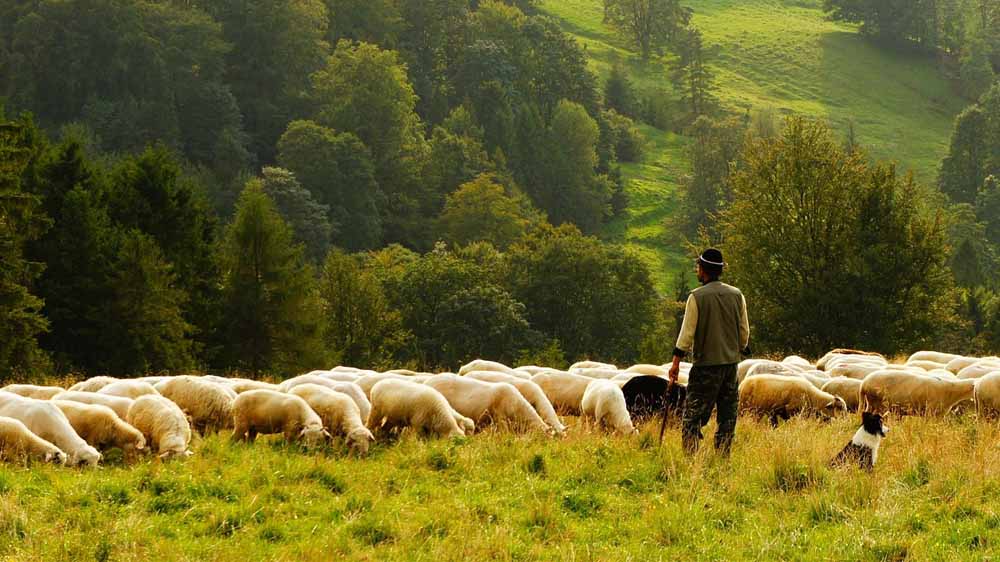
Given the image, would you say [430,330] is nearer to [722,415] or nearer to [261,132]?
[261,132]

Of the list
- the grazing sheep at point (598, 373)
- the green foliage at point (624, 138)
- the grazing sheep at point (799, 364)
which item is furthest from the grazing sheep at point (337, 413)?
the green foliage at point (624, 138)

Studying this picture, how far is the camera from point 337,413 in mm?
15719

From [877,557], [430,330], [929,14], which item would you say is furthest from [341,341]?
[929,14]

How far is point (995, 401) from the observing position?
17.4 metres

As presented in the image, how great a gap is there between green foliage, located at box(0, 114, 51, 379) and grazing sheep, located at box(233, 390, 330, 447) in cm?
2763

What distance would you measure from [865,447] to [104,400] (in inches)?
393

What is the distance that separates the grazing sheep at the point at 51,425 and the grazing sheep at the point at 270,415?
215 cm

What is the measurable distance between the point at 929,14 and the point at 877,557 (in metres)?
196

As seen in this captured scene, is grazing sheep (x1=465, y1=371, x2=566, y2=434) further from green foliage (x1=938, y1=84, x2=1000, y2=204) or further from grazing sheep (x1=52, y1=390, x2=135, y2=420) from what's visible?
green foliage (x1=938, y1=84, x2=1000, y2=204)

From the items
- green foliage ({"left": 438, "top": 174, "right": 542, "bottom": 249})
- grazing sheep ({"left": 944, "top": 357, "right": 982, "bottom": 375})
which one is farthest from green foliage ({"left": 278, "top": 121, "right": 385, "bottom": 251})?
grazing sheep ({"left": 944, "top": 357, "right": 982, "bottom": 375})

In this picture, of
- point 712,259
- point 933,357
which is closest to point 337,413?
point 712,259

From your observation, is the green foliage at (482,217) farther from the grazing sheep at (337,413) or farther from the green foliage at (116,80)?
the grazing sheep at (337,413)

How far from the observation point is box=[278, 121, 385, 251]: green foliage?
382ft

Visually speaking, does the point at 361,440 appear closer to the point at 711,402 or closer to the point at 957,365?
the point at 711,402
